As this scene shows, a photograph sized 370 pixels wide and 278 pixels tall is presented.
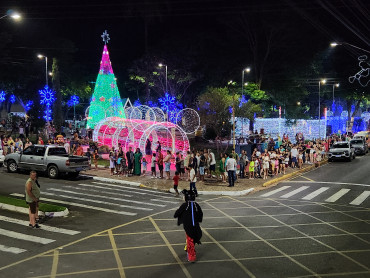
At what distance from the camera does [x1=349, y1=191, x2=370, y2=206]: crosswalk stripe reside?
1527cm

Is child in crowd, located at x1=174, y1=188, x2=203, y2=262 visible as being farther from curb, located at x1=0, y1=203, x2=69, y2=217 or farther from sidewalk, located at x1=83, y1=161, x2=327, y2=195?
sidewalk, located at x1=83, y1=161, x2=327, y2=195

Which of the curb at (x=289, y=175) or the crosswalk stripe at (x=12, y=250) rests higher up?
the curb at (x=289, y=175)

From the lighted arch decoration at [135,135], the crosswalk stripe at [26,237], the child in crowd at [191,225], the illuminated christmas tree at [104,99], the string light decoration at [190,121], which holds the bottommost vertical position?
the crosswalk stripe at [26,237]

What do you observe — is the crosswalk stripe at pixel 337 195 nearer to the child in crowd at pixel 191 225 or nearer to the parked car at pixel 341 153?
the child in crowd at pixel 191 225

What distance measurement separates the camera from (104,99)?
3478 centimetres

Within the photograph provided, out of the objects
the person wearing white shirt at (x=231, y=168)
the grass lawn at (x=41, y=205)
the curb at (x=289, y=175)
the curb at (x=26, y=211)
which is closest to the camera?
the curb at (x=26, y=211)

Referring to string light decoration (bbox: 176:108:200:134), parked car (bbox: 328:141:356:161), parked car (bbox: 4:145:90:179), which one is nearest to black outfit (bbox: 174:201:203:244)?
parked car (bbox: 4:145:90:179)

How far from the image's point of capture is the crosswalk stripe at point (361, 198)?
15266mm

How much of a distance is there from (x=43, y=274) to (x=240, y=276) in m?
3.95

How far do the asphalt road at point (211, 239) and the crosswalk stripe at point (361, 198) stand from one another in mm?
40

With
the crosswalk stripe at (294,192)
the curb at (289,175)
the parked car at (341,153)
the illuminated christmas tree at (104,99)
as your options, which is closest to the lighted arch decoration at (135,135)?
the illuminated christmas tree at (104,99)

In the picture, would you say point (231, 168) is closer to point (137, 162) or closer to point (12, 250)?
point (137, 162)

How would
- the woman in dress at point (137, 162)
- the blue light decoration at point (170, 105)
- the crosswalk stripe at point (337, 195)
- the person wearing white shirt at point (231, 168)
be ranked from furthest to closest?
the blue light decoration at point (170, 105) → the woman in dress at point (137, 162) → the person wearing white shirt at point (231, 168) → the crosswalk stripe at point (337, 195)

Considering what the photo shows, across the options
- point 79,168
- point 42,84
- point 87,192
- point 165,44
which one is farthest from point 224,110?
point 42,84
